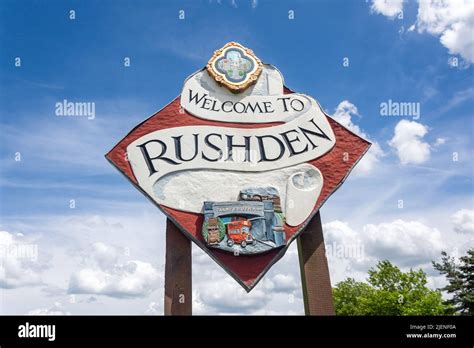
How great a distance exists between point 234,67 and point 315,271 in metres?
5.67

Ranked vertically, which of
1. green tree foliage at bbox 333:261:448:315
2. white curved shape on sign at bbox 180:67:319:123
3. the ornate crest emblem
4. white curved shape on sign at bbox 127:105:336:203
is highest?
the ornate crest emblem

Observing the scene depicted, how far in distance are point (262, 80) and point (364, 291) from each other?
2718 centimetres

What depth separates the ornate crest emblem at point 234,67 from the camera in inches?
509

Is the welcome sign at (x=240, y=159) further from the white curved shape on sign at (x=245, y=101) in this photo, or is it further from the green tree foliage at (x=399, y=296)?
the green tree foliage at (x=399, y=296)

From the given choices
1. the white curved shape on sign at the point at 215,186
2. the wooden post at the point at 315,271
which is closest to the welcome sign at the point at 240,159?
the white curved shape on sign at the point at 215,186

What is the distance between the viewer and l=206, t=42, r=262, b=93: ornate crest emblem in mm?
12922

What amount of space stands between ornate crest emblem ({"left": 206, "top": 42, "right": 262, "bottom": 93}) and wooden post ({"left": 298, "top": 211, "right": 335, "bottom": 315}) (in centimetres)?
395

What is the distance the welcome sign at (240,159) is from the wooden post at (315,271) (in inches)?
19.7

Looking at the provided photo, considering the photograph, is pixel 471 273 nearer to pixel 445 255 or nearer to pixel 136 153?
pixel 445 255

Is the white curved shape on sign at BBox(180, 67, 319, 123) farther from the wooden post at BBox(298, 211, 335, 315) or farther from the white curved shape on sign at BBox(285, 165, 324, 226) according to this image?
the wooden post at BBox(298, 211, 335, 315)

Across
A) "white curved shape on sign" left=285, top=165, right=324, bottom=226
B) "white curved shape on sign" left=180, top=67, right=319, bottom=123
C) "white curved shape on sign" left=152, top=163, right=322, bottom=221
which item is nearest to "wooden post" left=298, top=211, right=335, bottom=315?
"white curved shape on sign" left=285, top=165, right=324, bottom=226

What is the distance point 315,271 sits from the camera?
38.1 ft

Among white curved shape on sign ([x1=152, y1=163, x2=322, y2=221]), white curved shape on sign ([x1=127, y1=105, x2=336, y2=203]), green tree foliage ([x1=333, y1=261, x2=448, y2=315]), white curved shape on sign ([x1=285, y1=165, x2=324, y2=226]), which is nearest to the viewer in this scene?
white curved shape on sign ([x1=152, y1=163, x2=322, y2=221])
